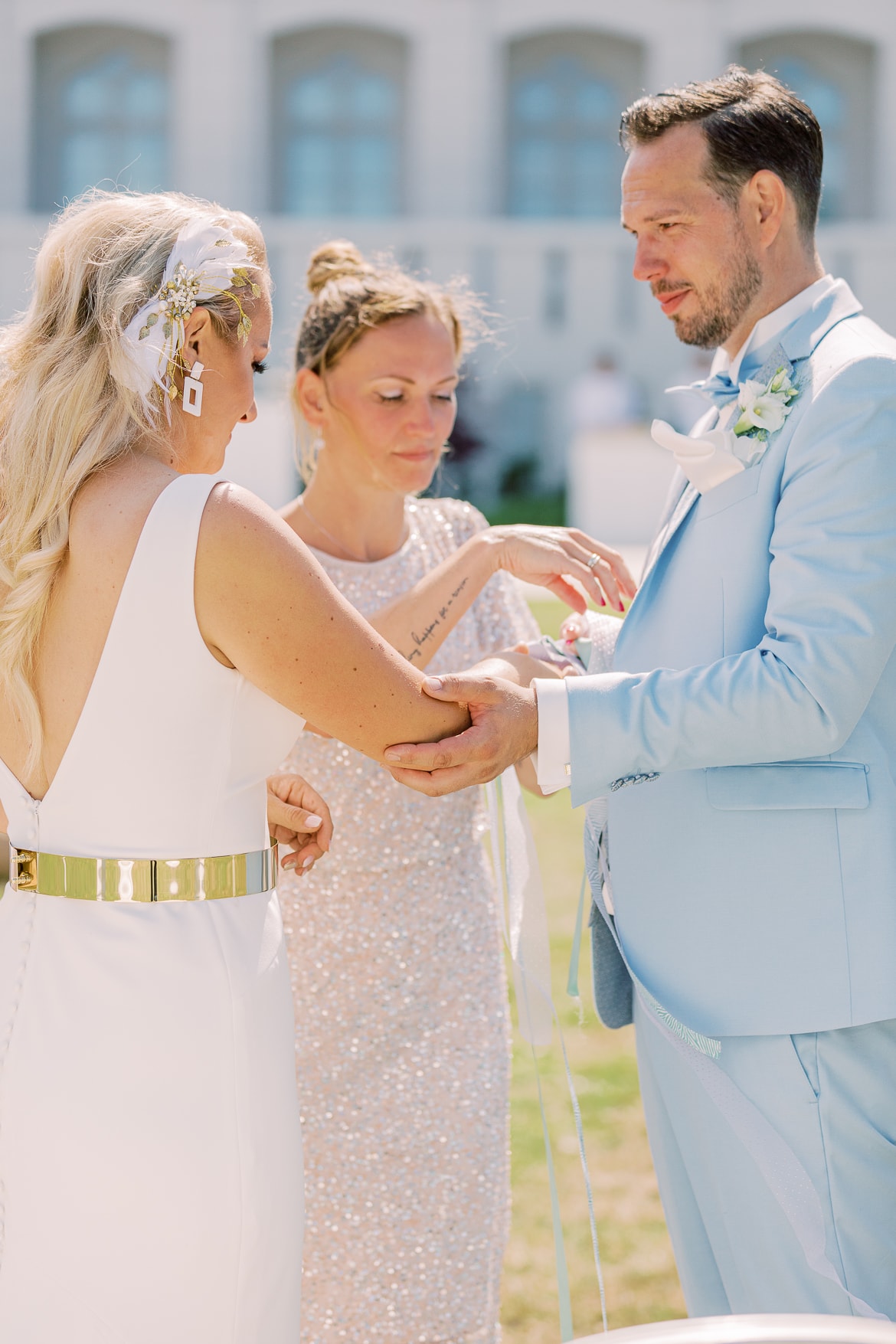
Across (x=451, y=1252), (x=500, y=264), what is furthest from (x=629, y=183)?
(x=500, y=264)

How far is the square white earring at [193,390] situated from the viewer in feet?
A: 6.70

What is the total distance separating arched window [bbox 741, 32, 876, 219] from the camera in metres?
21.9

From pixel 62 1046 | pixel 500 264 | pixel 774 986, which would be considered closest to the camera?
pixel 62 1046

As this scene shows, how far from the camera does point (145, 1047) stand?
1874mm

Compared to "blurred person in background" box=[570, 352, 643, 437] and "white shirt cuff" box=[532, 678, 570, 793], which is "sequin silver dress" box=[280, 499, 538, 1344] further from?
"blurred person in background" box=[570, 352, 643, 437]

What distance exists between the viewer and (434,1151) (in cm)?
289

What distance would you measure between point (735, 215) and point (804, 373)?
34cm

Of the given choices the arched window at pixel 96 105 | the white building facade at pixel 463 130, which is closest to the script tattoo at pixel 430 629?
the white building facade at pixel 463 130

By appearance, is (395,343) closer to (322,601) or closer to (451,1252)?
(322,601)

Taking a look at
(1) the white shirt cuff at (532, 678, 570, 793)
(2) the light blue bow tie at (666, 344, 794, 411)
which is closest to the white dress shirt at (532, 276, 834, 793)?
(1) the white shirt cuff at (532, 678, 570, 793)

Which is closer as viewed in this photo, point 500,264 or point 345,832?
point 345,832

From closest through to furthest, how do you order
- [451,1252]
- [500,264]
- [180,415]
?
[180,415] → [451,1252] → [500,264]

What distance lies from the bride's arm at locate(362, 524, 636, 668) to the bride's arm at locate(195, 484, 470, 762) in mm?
732

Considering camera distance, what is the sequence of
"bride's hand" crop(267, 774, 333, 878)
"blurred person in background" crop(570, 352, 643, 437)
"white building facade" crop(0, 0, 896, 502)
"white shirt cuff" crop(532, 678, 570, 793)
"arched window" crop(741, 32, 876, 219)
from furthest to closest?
"arched window" crop(741, 32, 876, 219), "white building facade" crop(0, 0, 896, 502), "blurred person in background" crop(570, 352, 643, 437), "bride's hand" crop(267, 774, 333, 878), "white shirt cuff" crop(532, 678, 570, 793)
